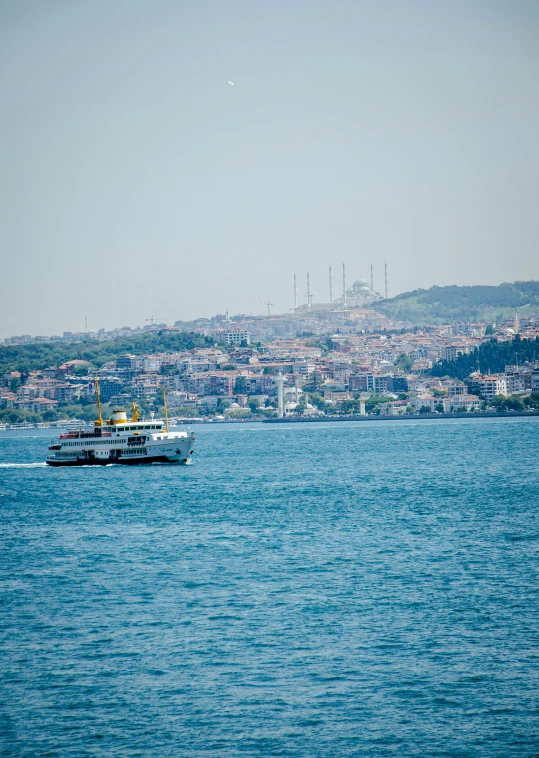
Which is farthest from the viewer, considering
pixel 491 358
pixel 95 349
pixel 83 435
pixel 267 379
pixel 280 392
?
pixel 95 349

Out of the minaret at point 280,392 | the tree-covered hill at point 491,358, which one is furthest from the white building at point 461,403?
the tree-covered hill at point 491,358

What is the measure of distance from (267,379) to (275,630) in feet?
407

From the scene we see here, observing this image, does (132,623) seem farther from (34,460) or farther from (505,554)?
(34,460)

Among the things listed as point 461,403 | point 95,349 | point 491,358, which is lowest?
point 461,403

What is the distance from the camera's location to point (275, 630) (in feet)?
45.6

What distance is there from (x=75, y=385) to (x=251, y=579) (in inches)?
4866

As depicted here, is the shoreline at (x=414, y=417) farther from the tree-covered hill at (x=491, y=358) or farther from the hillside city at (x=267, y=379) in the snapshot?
the tree-covered hill at (x=491, y=358)

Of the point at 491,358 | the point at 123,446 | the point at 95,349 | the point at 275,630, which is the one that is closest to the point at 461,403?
the point at 491,358

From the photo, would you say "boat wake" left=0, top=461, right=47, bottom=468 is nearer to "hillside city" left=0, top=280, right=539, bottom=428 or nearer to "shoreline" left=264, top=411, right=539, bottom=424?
"shoreline" left=264, top=411, right=539, bottom=424

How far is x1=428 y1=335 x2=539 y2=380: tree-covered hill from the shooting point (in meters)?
138

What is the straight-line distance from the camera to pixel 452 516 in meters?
24.3

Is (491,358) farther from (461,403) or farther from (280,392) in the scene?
(280,392)

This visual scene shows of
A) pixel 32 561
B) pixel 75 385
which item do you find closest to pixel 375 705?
pixel 32 561

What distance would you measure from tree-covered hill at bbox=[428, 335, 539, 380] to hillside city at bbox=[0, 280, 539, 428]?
12cm
